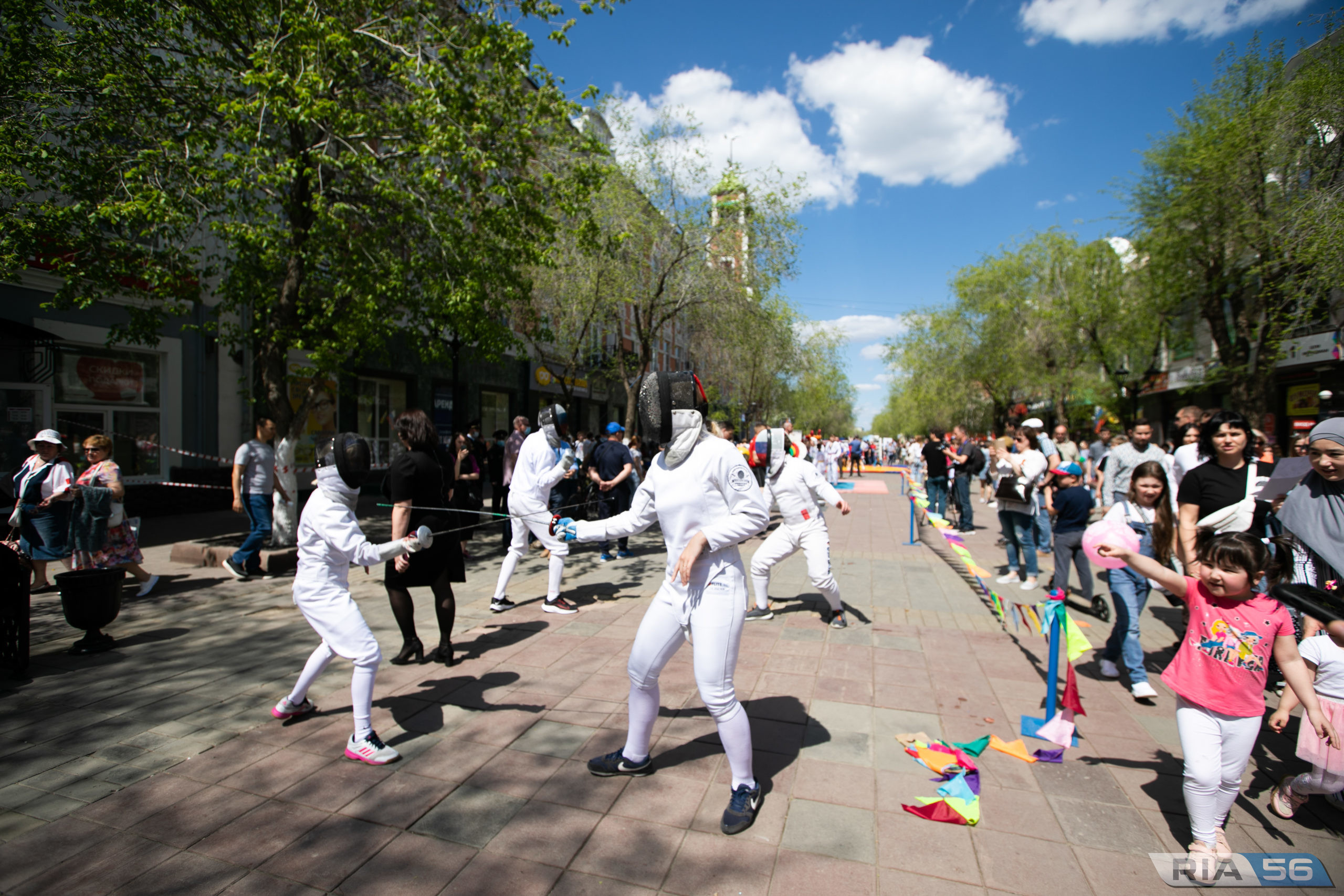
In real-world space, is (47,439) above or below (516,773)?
above

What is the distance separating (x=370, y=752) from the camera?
11.3 ft

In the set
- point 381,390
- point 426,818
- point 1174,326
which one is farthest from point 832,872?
point 1174,326

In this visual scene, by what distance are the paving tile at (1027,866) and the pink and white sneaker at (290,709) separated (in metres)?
3.66

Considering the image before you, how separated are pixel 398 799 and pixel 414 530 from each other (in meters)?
2.15

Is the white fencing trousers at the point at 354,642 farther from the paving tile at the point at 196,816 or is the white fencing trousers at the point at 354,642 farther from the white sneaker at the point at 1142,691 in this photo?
the white sneaker at the point at 1142,691

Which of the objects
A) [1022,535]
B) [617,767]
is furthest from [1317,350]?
[617,767]

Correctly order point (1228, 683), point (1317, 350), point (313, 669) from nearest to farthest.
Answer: point (1228, 683), point (313, 669), point (1317, 350)

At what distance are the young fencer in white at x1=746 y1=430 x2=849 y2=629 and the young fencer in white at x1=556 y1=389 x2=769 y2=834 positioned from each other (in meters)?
2.94

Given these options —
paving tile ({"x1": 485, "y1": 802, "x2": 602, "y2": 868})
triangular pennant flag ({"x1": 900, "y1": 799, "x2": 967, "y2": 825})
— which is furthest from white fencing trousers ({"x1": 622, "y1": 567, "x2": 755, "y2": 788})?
triangular pennant flag ({"x1": 900, "y1": 799, "x2": 967, "y2": 825})

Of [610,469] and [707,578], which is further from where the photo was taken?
[610,469]

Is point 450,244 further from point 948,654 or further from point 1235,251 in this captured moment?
point 1235,251

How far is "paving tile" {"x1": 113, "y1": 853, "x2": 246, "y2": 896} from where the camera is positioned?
8.19ft

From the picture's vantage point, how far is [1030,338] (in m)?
27.9

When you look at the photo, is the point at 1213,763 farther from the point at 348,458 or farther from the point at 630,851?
the point at 348,458
